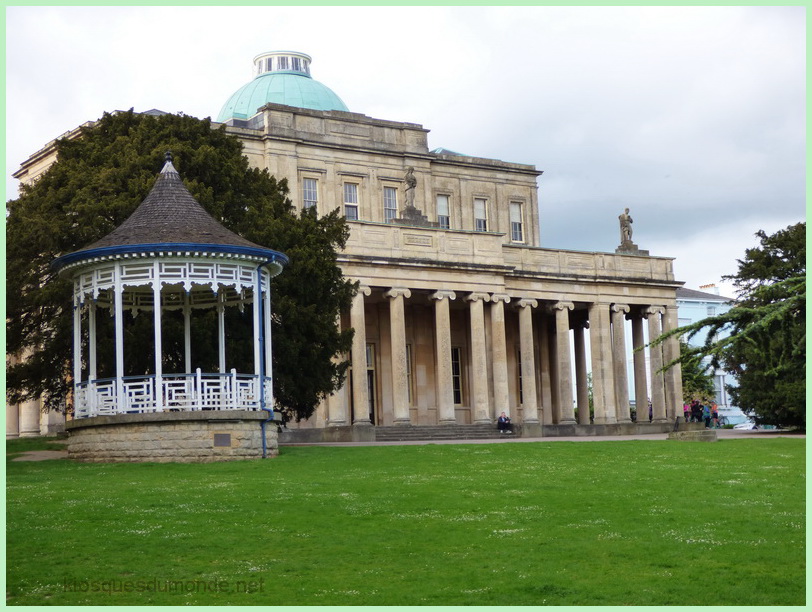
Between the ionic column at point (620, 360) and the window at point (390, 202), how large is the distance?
37.7ft

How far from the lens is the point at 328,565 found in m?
14.9

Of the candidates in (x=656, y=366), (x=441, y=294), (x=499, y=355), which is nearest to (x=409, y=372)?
(x=499, y=355)

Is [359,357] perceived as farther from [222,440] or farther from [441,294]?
[222,440]

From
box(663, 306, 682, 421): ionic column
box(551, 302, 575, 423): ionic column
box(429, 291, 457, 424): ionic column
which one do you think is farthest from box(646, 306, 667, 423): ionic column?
box(429, 291, 457, 424): ionic column

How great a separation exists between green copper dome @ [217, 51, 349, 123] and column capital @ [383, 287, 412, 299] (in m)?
Answer: 14.3

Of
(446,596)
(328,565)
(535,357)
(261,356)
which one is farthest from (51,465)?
(535,357)

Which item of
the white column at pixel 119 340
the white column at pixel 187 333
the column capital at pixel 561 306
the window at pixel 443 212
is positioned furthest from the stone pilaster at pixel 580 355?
the white column at pixel 119 340

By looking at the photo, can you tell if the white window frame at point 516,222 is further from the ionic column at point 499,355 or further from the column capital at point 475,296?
the column capital at point 475,296

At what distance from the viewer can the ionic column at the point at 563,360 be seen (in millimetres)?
55750

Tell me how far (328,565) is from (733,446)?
69.4 ft

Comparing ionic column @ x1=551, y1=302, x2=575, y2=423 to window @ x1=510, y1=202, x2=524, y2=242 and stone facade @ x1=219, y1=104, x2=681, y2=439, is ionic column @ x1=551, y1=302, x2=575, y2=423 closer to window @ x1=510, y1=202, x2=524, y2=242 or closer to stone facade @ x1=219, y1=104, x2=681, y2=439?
stone facade @ x1=219, y1=104, x2=681, y2=439

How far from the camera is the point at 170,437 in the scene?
27.9 metres

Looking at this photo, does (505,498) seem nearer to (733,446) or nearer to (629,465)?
(629,465)

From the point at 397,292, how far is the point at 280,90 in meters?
16.0
